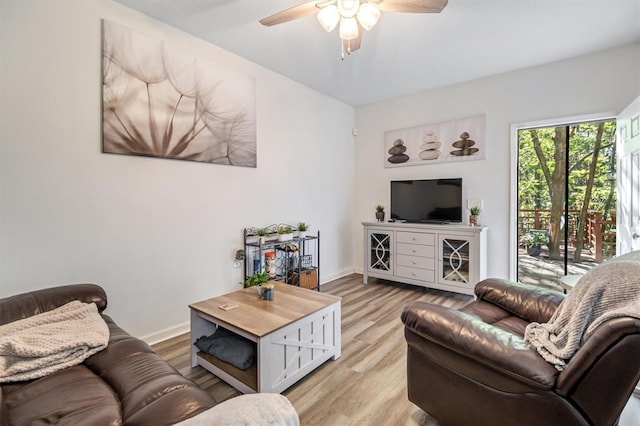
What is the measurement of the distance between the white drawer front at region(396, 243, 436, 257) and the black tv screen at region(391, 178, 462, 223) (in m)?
0.39

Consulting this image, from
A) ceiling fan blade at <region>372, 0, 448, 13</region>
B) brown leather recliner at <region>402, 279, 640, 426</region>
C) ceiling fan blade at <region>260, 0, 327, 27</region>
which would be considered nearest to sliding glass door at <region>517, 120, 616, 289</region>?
brown leather recliner at <region>402, 279, 640, 426</region>

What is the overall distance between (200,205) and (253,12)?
1658 millimetres

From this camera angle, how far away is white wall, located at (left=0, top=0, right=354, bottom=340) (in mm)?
1878

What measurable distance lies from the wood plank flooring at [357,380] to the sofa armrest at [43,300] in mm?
752

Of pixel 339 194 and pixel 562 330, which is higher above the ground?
pixel 339 194

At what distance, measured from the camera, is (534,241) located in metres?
3.59

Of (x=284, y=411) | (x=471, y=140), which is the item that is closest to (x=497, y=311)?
(x=284, y=411)

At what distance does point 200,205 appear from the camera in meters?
2.80

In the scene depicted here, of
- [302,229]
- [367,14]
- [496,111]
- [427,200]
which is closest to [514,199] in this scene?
[427,200]

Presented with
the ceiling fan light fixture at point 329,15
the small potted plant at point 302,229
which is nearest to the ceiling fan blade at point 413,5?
the ceiling fan light fixture at point 329,15

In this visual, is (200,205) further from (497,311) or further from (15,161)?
(497,311)

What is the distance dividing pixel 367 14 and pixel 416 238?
2.61 metres

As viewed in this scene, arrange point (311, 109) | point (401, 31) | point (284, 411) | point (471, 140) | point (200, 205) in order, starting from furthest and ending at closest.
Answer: point (311, 109)
point (471, 140)
point (200, 205)
point (401, 31)
point (284, 411)

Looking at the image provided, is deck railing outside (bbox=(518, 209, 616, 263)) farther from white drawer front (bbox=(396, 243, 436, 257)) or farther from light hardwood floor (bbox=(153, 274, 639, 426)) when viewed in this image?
light hardwood floor (bbox=(153, 274, 639, 426))
